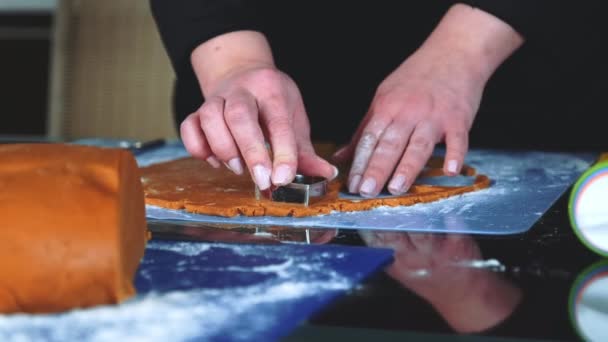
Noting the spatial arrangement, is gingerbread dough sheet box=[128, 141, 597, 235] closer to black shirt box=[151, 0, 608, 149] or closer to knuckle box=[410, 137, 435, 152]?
knuckle box=[410, 137, 435, 152]

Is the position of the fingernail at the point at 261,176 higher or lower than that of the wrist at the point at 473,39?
lower

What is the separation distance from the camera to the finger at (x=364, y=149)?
1021 mm

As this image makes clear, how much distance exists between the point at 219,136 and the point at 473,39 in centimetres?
45

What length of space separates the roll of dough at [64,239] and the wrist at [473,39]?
0.73 meters

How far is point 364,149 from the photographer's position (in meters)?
1.07

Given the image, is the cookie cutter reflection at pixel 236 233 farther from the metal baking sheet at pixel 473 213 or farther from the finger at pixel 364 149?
the finger at pixel 364 149

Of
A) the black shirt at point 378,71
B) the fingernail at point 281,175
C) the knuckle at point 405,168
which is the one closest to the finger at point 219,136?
the fingernail at point 281,175

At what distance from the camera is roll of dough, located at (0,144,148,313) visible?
551 millimetres

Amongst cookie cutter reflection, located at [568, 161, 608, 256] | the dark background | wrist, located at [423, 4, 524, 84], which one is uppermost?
wrist, located at [423, 4, 524, 84]

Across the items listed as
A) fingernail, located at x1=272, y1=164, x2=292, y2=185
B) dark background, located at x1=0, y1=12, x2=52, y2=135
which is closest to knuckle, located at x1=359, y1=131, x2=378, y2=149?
fingernail, located at x1=272, y1=164, x2=292, y2=185

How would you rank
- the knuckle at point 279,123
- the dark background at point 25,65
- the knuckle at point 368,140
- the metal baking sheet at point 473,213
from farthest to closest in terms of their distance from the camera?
the dark background at point 25,65 → the knuckle at point 368,140 → the knuckle at point 279,123 → the metal baking sheet at point 473,213

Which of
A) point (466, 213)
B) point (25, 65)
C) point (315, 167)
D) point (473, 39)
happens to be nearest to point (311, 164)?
point (315, 167)

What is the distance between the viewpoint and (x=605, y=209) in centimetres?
67

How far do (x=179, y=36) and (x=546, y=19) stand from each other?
60cm
